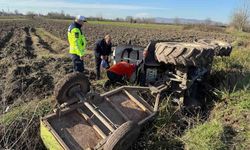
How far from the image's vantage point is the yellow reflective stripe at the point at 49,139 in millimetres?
4498

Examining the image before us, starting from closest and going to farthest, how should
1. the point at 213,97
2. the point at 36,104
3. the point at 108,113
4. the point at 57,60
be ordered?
1. the point at 108,113
2. the point at 36,104
3. the point at 213,97
4. the point at 57,60

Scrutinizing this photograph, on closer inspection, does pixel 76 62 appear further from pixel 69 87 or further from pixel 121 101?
pixel 69 87

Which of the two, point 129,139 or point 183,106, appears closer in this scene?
point 129,139

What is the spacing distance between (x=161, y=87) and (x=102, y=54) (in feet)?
12.3

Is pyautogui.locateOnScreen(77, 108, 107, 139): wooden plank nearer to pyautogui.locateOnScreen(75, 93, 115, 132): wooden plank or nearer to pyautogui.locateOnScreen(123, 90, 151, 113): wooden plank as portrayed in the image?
pyautogui.locateOnScreen(75, 93, 115, 132): wooden plank

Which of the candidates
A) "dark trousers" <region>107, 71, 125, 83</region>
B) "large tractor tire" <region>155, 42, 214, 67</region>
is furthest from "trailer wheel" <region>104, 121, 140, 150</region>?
"dark trousers" <region>107, 71, 125, 83</region>

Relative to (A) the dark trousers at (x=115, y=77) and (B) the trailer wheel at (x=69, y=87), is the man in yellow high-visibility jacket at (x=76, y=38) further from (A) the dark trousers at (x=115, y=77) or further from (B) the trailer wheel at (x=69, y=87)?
(B) the trailer wheel at (x=69, y=87)

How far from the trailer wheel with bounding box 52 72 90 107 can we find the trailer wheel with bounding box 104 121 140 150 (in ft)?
3.52

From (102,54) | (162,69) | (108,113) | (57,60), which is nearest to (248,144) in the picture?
(108,113)

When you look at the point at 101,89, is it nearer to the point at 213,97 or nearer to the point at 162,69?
the point at 162,69

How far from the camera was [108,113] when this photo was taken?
5.21 metres

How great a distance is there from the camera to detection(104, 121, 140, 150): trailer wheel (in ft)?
14.2

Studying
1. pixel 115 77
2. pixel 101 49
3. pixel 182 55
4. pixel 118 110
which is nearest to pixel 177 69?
pixel 182 55

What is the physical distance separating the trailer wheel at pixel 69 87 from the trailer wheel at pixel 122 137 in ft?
3.52
